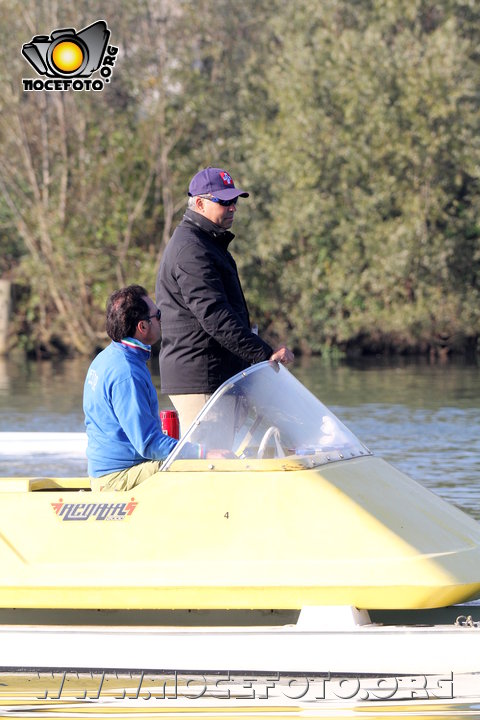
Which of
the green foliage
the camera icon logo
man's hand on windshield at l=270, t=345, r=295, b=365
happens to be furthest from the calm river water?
the camera icon logo

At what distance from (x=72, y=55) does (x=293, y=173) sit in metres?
6.21

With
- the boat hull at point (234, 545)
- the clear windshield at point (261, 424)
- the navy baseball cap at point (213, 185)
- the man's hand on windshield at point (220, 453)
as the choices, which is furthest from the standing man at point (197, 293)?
the boat hull at point (234, 545)

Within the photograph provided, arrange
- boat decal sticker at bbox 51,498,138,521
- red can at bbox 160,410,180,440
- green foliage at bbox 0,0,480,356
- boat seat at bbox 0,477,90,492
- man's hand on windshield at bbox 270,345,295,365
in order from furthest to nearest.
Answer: green foliage at bbox 0,0,480,356 → red can at bbox 160,410,180,440 → boat seat at bbox 0,477,90,492 → man's hand on windshield at bbox 270,345,295,365 → boat decal sticker at bbox 51,498,138,521

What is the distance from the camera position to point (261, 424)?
19.0ft

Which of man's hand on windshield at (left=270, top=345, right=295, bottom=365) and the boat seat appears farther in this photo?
the boat seat

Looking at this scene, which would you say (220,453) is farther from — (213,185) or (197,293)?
(213,185)

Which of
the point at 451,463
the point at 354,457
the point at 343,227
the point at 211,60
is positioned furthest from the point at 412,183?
the point at 354,457

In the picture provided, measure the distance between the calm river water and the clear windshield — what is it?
14.6ft

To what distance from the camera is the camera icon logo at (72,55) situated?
31.4 m

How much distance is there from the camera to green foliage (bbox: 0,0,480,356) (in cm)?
3180

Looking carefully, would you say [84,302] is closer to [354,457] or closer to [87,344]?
[87,344]

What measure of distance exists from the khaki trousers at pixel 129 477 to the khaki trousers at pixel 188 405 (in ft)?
2.55

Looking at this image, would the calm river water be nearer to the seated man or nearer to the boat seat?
the boat seat

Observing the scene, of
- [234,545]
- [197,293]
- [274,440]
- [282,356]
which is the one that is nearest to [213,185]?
[197,293]
